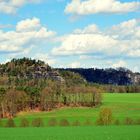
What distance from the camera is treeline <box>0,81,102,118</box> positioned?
137375mm

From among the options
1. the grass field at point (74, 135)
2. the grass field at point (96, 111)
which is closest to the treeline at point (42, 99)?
the grass field at point (96, 111)

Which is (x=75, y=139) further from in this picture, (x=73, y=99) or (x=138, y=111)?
(x=73, y=99)

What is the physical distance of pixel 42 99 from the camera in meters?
159

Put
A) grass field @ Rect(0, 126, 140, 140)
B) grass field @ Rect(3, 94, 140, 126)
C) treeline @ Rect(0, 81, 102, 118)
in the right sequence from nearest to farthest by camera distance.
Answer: grass field @ Rect(0, 126, 140, 140) → grass field @ Rect(3, 94, 140, 126) → treeline @ Rect(0, 81, 102, 118)

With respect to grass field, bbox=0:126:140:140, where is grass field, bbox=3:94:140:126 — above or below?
below

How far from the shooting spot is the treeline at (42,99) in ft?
451

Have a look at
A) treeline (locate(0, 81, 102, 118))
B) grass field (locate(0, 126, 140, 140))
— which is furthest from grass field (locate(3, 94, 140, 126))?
grass field (locate(0, 126, 140, 140))

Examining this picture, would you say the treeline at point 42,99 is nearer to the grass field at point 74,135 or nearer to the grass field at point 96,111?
the grass field at point 96,111

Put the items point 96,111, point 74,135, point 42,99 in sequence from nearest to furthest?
point 74,135
point 96,111
point 42,99

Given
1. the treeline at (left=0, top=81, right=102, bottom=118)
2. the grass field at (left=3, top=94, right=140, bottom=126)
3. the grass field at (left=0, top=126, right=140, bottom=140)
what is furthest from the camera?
the treeline at (left=0, top=81, right=102, bottom=118)

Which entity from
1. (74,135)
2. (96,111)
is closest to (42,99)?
(96,111)

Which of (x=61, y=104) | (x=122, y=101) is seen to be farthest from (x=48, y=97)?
→ (x=122, y=101)

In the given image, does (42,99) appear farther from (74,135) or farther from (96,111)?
(74,135)

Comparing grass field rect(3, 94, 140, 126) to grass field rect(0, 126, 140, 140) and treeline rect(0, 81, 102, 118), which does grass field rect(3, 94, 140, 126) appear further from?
grass field rect(0, 126, 140, 140)
